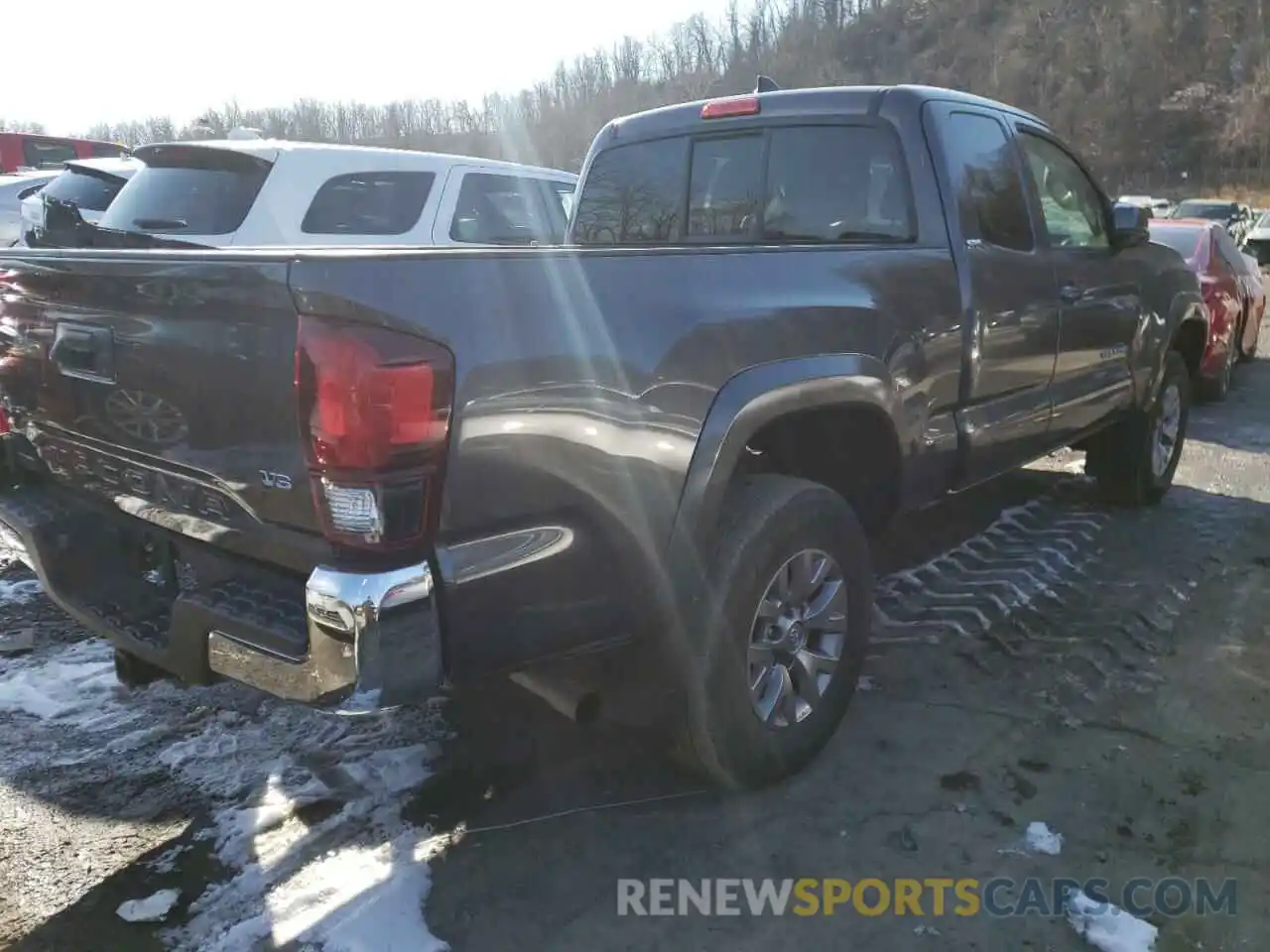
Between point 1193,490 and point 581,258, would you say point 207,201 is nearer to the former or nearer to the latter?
point 581,258

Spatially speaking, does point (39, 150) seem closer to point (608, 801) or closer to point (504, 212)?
point (504, 212)

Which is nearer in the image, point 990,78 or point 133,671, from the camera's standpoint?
point 133,671

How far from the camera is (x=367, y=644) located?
1.90 m

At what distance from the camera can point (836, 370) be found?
9.32ft

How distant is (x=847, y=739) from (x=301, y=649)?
185 cm

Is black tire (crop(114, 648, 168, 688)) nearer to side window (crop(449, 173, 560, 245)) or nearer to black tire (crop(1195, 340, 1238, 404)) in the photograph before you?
side window (crop(449, 173, 560, 245))

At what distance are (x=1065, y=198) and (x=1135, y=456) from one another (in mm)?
1667

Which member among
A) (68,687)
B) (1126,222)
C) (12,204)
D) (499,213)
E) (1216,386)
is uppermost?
(12,204)

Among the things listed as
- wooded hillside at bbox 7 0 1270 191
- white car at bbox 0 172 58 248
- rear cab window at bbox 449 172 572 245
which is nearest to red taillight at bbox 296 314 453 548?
rear cab window at bbox 449 172 572 245

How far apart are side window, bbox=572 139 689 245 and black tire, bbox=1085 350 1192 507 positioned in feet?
9.07

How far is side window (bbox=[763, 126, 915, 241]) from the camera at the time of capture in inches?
139

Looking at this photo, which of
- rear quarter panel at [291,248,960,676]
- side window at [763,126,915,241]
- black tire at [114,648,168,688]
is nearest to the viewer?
rear quarter panel at [291,248,960,676]

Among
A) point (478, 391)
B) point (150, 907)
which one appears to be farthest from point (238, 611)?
point (150, 907)

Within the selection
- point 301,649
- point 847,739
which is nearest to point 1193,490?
point 847,739
